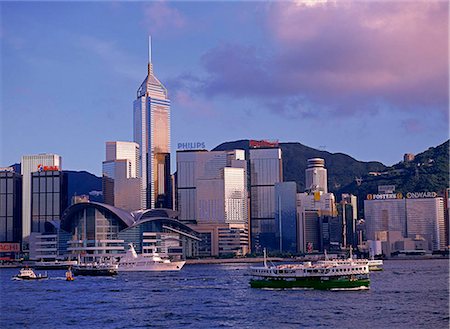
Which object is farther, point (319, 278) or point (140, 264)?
point (140, 264)

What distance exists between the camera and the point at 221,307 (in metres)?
67.6

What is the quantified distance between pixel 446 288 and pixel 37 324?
4641 cm

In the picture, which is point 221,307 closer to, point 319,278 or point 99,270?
point 319,278

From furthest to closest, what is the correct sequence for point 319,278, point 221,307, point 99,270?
point 99,270, point 319,278, point 221,307

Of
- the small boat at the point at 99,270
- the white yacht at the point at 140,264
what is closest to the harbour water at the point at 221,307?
the small boat at the point at 99,270

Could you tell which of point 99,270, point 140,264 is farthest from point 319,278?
point 140,264

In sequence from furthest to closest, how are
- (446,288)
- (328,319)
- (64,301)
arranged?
(446,288) → (64,301) → (328,319)

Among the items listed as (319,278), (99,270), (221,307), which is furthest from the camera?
(99,270)

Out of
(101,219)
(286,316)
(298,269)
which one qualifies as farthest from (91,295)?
(101,219)

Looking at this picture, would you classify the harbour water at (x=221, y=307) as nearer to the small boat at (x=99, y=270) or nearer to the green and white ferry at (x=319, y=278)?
the green and white ferry at (x=319, y=278)

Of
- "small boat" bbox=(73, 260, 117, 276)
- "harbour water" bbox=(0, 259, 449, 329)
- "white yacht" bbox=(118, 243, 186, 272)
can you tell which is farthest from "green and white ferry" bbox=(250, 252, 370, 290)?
"white yacht" bbox=(118, 243, 186, 272)

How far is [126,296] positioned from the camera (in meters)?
78.8

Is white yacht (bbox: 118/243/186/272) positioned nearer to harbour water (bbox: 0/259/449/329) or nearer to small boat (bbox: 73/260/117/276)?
small boat (bbox: 73/260/117/276)

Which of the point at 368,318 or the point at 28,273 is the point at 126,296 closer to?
the point at 368,318
